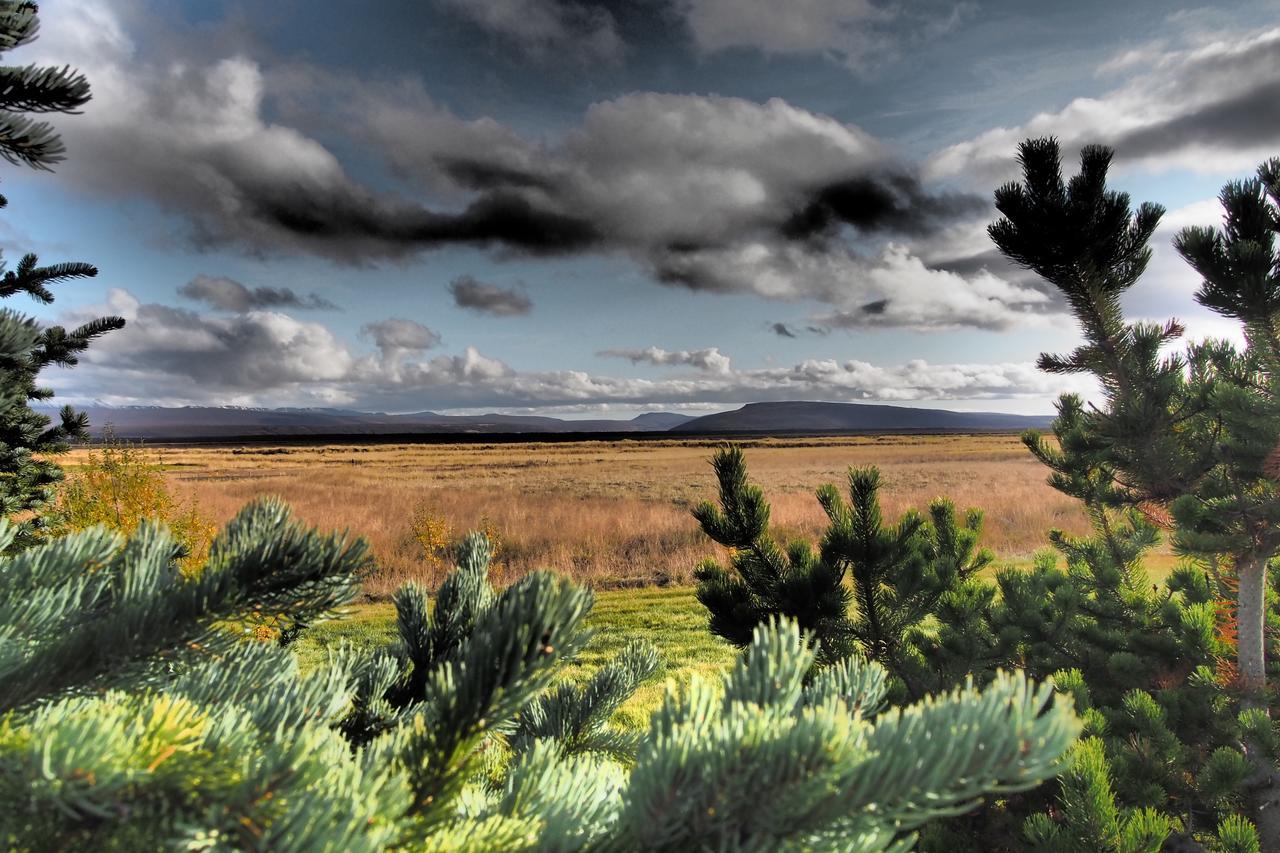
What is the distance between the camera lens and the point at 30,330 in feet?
5.55

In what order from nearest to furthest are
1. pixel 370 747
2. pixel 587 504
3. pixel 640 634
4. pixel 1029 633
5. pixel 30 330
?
pixel 370 747 < pixel 30 330 < pixel 1029 633 < pixel 640 634 < pixel 587 504

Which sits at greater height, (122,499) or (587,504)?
(122,499)

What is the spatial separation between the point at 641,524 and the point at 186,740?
20.6 metres

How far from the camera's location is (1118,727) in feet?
8.83

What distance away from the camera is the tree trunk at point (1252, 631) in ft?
8.52

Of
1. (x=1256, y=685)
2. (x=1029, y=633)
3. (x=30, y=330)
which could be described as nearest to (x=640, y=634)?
(x=1029, y=633)

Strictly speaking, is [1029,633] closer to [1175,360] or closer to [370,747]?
[1175,360]

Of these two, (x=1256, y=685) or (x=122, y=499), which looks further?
(x=122, y=499)

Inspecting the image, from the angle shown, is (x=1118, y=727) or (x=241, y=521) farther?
(x=1118, y=727)

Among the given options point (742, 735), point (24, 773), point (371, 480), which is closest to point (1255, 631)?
point (742, 735)

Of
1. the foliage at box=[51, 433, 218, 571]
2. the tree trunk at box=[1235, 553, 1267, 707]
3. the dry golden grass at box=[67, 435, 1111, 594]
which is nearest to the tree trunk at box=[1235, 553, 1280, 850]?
the tree trunk at box=[1235, 553, 1267, 707]

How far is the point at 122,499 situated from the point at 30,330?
9515 mm

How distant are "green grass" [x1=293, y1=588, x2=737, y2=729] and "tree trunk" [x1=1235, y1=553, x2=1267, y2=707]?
4757mm

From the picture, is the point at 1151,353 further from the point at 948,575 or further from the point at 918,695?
the point at 918,695
